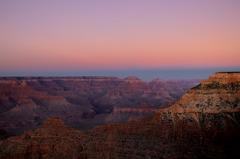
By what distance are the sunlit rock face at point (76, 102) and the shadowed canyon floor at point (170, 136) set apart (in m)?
37.1

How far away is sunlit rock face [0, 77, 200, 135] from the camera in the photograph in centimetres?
8412

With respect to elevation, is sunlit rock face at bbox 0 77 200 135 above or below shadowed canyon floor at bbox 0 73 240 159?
below

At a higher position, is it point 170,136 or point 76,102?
point 170,136

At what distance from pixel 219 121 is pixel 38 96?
344ft

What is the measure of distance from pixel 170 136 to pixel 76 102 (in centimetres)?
10659

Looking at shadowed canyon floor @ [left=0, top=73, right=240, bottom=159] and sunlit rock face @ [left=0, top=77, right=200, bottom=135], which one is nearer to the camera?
shadowed canyon floor @ [left=0, top=73, right=240, bottom=159]

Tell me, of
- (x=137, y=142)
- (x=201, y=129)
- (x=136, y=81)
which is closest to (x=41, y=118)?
(x=137, y=142)

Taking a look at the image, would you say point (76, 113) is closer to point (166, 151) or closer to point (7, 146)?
point (7, 146)

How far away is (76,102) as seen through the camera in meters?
130

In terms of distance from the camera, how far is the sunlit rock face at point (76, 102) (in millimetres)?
84119

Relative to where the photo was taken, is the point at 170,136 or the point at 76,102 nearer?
the point at 170,136

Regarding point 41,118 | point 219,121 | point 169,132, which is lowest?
point 41,118

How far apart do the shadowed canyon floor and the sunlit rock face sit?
37094 mm

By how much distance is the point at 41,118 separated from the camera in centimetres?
9338
